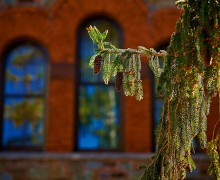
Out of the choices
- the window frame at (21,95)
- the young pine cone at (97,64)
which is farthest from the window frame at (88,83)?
the young pine cone at (97,64)

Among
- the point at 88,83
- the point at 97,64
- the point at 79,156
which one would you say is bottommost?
the point at 79,156

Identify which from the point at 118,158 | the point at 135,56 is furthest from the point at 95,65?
the point at 118,158

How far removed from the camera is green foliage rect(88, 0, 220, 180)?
99.3 inches

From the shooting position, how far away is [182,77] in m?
2.65

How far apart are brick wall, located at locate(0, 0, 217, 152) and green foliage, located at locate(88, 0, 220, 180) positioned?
4599 mm

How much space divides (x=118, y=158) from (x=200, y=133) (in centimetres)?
437

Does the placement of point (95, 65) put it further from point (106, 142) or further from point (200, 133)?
point (106, 142)

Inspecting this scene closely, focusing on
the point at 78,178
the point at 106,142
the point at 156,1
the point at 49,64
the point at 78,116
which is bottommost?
the point at 78,178

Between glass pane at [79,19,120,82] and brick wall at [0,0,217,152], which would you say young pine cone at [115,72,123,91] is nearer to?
brick wall at [0,0,217,152]

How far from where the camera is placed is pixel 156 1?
25.8ft

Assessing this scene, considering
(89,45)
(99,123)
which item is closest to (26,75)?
(89,45)

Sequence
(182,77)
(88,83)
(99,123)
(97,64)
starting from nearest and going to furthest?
1. (182,77)
2. (97,64)
3. (99,123)
4. (88,83)

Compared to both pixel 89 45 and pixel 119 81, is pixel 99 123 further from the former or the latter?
pixel 119 81

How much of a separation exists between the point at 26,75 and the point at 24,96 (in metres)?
0.39
